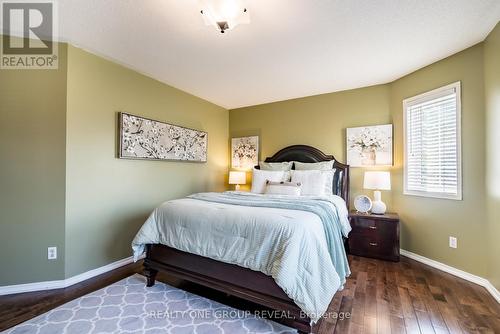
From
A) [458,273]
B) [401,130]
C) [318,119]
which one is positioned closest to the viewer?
[458,273]

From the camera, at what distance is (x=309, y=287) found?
5.07 ft

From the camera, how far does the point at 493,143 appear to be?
2197mm

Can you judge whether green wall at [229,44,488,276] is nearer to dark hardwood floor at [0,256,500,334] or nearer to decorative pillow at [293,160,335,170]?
decorative pillow at [293,160,335,170]

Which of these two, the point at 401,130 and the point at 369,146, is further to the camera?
the point at 369,146

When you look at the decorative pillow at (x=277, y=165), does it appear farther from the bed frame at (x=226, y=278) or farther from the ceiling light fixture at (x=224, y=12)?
the ceiling light fixture at (x=224, y=12)

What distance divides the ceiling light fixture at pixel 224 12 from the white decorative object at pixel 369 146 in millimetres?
2567

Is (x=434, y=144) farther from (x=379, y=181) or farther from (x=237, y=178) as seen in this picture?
(x=237, y=178)

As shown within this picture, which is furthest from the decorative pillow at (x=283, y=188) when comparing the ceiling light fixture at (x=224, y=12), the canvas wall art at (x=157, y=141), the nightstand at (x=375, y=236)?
the ceiling light fixture at (x=224, y=12)

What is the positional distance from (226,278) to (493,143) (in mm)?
2815

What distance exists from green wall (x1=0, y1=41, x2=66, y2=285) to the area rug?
65cm

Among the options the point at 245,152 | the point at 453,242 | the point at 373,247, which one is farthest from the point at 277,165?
the point at 453,242

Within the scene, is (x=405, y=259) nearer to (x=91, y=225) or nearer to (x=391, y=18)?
(x=391, y=18)

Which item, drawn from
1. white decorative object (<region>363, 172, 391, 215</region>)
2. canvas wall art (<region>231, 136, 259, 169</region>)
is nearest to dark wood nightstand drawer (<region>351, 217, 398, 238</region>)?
white decorative object (<region>363, 172, 391, 215</region>)

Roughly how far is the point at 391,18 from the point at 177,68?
94.9 inches
